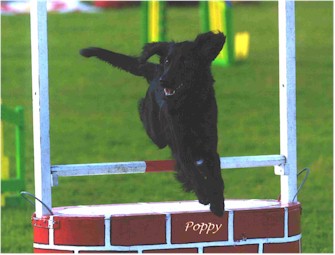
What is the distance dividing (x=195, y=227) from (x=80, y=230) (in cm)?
62

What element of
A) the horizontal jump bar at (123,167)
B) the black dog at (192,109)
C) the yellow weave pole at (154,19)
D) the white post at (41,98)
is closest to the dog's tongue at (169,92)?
the black dog at (192,109)

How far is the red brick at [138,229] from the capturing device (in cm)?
574

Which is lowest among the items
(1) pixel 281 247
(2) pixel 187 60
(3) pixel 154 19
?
(1) pixel 281 247

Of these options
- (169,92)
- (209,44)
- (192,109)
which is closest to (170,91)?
(169,92)

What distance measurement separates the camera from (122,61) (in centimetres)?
564

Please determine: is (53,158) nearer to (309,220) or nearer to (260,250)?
(309,220)

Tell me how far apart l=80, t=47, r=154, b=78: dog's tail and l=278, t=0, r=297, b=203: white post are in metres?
1.00

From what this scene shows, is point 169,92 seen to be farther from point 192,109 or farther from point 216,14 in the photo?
point 216,14

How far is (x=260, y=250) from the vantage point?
6.11m

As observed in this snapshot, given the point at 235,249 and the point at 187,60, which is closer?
the point at 187,60

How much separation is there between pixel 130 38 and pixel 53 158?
8.85 meters

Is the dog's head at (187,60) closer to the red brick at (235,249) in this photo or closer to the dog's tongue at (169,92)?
the dog's tongue at (169,92)

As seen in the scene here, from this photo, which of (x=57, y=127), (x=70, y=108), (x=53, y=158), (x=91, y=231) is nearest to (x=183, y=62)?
(x=91, y=231)

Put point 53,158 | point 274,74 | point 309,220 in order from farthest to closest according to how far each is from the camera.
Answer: point 274,74 < point 53,158 < point 309,220
